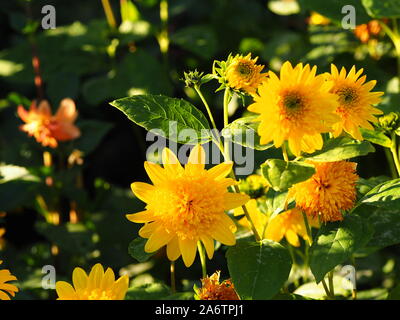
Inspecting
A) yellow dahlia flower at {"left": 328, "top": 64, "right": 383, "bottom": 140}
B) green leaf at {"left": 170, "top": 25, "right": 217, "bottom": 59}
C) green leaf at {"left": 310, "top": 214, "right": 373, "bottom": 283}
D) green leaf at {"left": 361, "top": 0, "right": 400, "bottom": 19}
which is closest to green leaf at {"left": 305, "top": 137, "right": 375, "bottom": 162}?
yellow dahlia flower at {"left": 328, "top": 64, "right": 383, "bottom": 140}

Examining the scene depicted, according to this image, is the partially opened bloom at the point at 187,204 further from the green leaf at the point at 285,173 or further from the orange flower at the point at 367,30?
the orange flower at the point at 367,30

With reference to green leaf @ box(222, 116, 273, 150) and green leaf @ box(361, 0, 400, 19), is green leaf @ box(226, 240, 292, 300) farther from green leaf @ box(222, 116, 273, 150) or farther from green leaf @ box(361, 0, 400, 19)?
green leaf @ box(361, 0, 400, 19)

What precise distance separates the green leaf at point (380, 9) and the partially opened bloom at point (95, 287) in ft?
2.67

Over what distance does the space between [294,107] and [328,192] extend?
0.15m

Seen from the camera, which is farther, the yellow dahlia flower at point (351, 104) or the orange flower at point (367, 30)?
the orange flower at point (367, 30)

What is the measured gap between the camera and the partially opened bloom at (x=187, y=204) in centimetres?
84

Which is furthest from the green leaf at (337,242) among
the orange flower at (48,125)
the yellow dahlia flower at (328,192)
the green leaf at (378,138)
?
the orange flower at (48,125)

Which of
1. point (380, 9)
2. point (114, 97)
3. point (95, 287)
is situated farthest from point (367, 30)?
point (95, 287)

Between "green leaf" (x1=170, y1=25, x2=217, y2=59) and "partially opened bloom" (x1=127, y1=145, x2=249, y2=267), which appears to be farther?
"green leaf" (x1=170, y1=25, x2=217, y2=59)

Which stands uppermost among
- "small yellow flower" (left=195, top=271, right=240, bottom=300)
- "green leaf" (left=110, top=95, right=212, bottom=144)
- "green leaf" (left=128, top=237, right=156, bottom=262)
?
"green leaf" (left=110, top=95, right=212, bottom=144)

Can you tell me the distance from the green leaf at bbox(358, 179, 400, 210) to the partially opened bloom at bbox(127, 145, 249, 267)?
178 mm

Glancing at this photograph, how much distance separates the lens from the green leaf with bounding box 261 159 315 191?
801 millimetres

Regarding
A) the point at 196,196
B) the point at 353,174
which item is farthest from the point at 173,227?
the point at 353,174

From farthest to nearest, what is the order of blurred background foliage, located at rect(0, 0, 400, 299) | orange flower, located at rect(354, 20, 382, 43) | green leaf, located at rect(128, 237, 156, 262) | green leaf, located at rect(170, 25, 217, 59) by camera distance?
green leaf, located at rect(170, 25, 217, 59), orange flower, located at rect(354, 20, 382, 43), blurred background foliage, located at rect(0, 0, 400, 299), green leaf, located at rect(128, 237, 156, 262)
